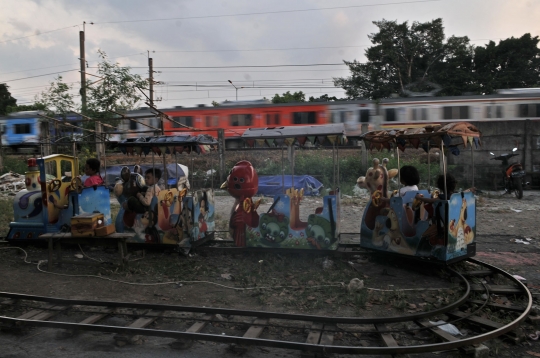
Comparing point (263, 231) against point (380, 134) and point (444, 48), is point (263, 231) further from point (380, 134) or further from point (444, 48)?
point (444, 48)

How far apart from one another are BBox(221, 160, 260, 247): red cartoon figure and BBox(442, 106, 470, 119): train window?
67.4 feet

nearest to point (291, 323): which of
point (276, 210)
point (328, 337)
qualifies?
point (328, 337)

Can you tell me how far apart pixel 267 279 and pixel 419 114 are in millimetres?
21634

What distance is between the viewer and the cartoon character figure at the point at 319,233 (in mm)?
7746

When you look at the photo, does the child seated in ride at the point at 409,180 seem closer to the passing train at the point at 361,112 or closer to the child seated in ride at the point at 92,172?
the child seated in ride at the point at 92,172

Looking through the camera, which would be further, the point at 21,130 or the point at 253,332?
the point at 21,130

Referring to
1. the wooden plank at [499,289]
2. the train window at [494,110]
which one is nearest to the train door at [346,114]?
the train window at [494,110]

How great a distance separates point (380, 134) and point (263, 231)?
2.69 metres

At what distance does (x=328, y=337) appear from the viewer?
15.2ft

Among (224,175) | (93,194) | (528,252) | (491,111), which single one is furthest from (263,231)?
(491,111)

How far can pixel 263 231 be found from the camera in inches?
321

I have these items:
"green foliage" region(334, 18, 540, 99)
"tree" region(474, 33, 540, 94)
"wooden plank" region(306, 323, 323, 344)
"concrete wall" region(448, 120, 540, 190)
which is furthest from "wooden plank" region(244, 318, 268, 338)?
"tree" region(474, 33, 540, 94)

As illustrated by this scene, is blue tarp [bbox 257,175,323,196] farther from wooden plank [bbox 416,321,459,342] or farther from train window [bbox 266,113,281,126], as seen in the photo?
wooden plank [bbox 416,321,459,342]

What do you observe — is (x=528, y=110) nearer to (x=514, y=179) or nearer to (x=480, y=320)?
(x=514, y=179)
